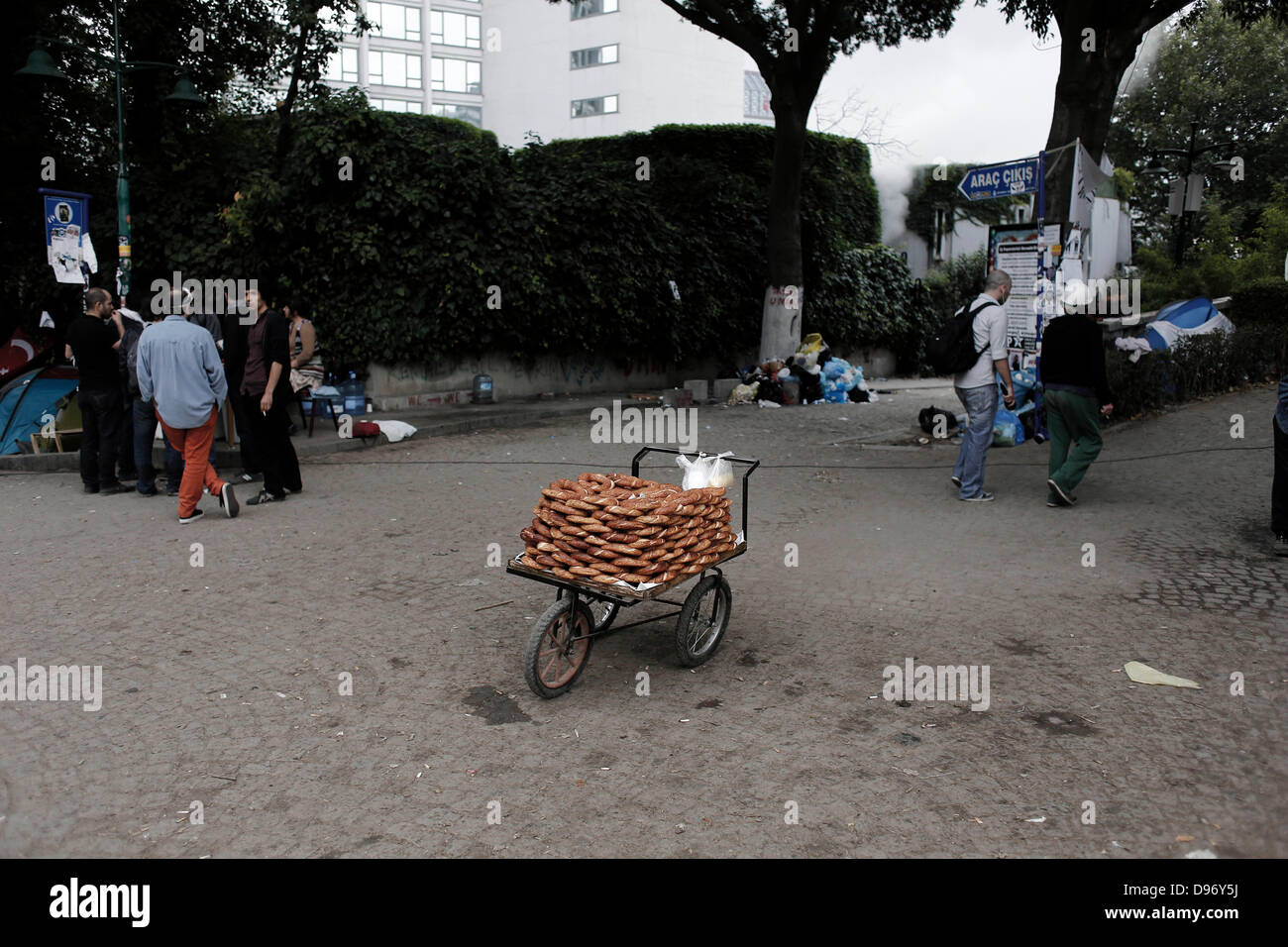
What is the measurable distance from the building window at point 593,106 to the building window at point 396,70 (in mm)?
12866

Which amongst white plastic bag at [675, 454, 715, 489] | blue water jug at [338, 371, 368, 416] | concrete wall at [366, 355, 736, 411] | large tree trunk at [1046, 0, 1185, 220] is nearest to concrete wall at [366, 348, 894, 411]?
concrete wall at [366, 355, 736, 411]

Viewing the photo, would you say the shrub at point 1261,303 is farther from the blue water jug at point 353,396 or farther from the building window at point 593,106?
the building window at point 593,106

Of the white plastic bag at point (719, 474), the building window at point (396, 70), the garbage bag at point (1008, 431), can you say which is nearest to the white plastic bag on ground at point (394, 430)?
the garbage bag at point (1008, 431)

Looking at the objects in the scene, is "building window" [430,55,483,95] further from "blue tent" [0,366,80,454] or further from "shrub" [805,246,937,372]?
"blue tent" [0,366,80,454]

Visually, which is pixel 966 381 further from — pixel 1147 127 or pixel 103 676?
pixel 1147 127

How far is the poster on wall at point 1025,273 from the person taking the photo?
11672 millimetres

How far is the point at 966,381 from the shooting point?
8.91 metres

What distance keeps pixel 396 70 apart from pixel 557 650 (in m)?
63.0

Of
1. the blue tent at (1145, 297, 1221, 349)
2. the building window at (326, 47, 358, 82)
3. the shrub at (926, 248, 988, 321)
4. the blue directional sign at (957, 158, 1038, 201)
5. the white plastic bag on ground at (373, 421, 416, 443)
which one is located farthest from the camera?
the building window at (326, 47, 358, 82)

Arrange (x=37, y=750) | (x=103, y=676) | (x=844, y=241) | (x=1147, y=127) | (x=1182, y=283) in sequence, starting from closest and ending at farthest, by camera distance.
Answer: (x=37, y=750)
(x=103, y=676)
(x=1182, y=283)
(x=844, y=241)
(x=1147, y=127)

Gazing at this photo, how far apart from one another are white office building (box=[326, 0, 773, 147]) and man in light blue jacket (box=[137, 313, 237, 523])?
149 ft

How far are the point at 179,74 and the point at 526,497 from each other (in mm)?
10345

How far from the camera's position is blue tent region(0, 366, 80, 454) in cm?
1171

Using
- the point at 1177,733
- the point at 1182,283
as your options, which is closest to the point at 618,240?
the point at 1182,283
